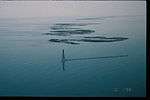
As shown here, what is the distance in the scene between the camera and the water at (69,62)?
999 millimetres

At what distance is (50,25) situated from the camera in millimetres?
1003

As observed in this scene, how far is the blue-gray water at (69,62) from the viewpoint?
1.00 m

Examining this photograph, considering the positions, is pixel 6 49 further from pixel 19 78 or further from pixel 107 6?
pixel 107 6

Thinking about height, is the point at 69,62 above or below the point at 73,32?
below

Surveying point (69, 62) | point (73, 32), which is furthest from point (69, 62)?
point (73, 32)

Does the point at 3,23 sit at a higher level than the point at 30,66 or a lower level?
higher

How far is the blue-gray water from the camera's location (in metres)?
1.00

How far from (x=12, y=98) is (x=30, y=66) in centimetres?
14

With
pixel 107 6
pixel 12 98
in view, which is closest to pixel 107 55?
pixel 107 6

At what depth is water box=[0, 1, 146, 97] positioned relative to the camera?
Result: 100 centimetres

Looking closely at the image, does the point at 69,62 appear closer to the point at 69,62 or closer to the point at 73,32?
the point at 69,62

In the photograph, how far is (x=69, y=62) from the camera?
101 centimetres

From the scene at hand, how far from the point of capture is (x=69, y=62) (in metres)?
1.01

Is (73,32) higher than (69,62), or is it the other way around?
(73,32)
